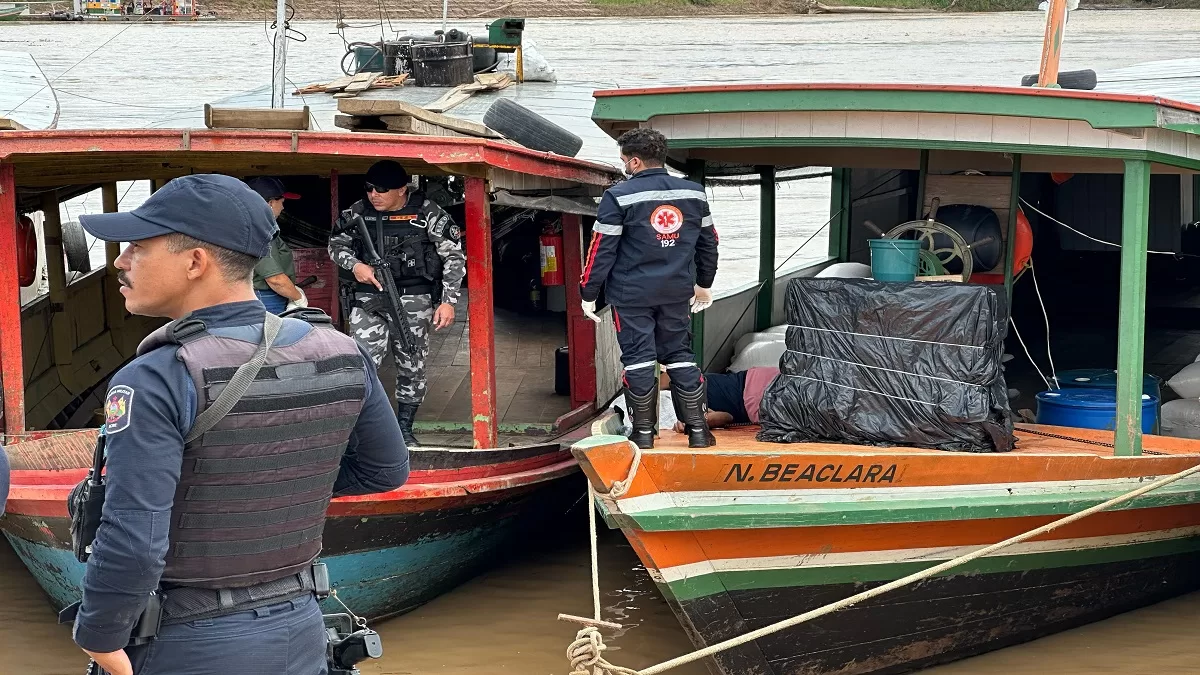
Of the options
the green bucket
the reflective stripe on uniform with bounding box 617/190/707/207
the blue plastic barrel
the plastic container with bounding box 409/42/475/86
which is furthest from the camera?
the plastic container with bounding box 409/42/475/86

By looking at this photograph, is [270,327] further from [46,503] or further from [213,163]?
[213,163]

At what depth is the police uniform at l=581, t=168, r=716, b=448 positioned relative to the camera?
6.35 metres

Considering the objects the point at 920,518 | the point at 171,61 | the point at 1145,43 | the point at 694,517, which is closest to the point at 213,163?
the point at 694,517

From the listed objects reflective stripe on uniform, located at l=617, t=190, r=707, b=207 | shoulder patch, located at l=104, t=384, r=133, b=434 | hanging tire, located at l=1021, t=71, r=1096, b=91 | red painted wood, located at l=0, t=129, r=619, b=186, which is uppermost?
hanging tire, located at l=1021, t=71, r=1096, b=91

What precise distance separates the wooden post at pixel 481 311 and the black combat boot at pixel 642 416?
0.88 m

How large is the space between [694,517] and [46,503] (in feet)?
9.49

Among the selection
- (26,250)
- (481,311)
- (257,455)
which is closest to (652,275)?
(481,311)

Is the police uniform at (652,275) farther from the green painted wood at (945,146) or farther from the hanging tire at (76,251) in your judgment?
the hanging tire at (76,251)

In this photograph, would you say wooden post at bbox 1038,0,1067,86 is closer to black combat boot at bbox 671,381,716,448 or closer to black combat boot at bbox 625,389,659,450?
black combat boot at bbox 671,381,716,448

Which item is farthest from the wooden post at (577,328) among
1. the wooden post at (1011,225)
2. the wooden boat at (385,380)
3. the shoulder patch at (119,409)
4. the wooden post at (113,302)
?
the shoulder patch at (119,409)

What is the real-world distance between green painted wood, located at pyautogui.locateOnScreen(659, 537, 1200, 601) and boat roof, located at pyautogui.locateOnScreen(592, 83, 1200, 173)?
6.31 feet

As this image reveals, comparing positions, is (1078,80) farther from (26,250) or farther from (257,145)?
(26,250)

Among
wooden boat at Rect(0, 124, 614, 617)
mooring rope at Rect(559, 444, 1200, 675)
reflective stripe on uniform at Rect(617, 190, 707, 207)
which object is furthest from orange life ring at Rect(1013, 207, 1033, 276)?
wooden boat at Rect(0, 124, 614, 617)

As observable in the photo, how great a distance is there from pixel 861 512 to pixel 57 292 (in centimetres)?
571
